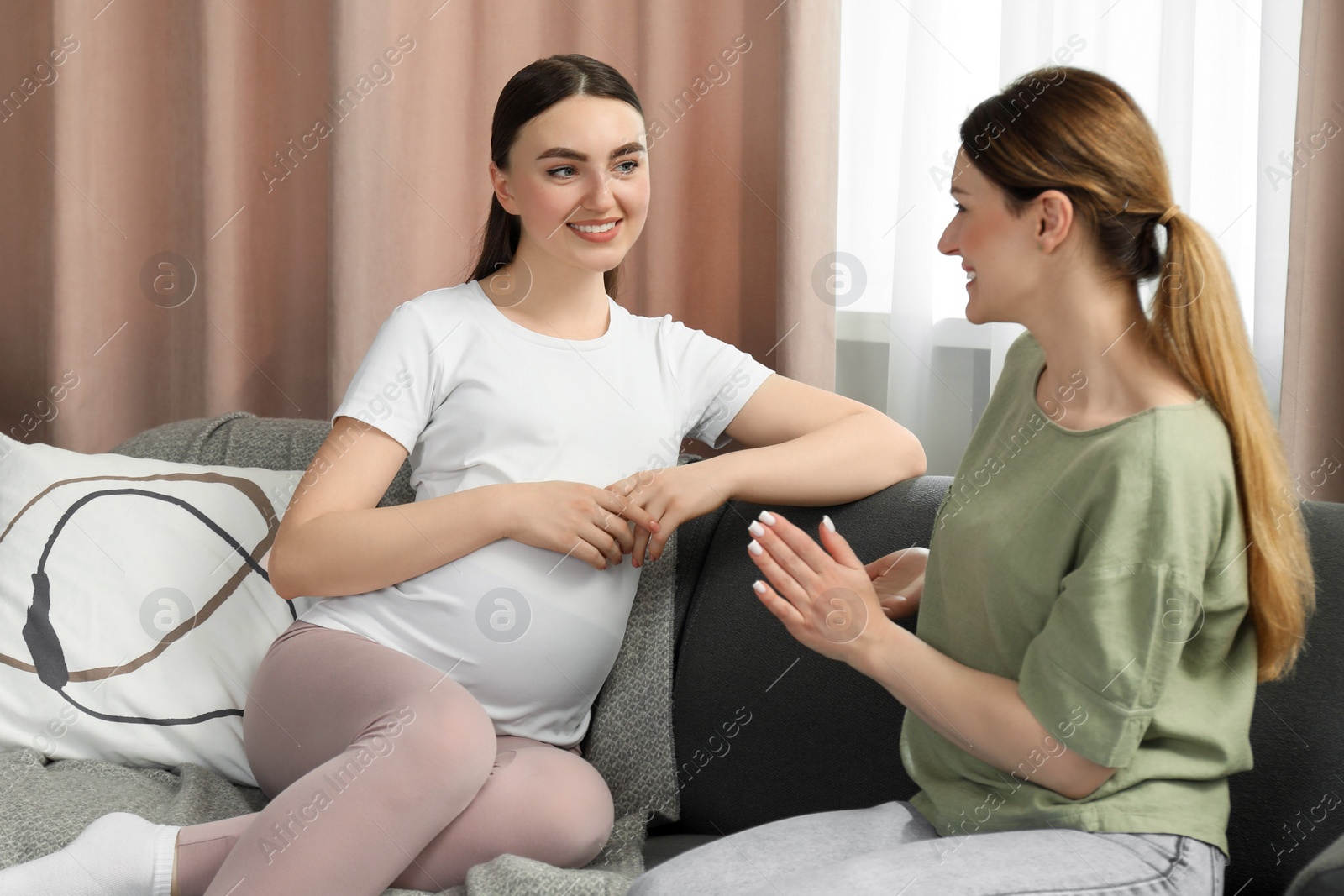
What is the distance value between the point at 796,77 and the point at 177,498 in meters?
1.02

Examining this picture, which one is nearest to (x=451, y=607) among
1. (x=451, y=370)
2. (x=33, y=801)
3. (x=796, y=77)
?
(x=451, y=370)

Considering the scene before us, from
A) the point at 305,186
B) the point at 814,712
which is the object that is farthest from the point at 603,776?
the point at 305,186

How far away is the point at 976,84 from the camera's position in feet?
4.91

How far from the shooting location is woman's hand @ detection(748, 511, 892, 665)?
863 mm

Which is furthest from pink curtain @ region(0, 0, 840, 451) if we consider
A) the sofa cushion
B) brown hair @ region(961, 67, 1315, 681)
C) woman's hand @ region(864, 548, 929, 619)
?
brown hair @ region(961, 67, 1315, 681)

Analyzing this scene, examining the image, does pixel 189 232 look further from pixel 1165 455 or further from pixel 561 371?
pixel 1165 455

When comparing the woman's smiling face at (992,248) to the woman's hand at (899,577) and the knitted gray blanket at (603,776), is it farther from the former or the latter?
the knitted gray blanket at (603,776)

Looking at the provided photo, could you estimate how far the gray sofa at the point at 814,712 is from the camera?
93 centimetres

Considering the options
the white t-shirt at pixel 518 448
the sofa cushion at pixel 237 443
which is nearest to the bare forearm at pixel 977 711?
the white t-shirt at pixel 518 448

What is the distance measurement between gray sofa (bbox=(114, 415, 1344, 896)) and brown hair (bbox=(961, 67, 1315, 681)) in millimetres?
141

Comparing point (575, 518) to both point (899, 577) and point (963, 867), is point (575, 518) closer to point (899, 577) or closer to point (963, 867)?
point (899, 577)

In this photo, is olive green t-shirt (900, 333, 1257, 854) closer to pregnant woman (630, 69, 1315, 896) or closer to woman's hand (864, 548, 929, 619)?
pregnant woman (630, 69, 1315, 896)

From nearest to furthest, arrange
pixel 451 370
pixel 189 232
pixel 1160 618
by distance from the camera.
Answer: pixel 1160 618
pixel 451 370
pixel 189 232

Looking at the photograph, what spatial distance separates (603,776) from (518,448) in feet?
1.28
